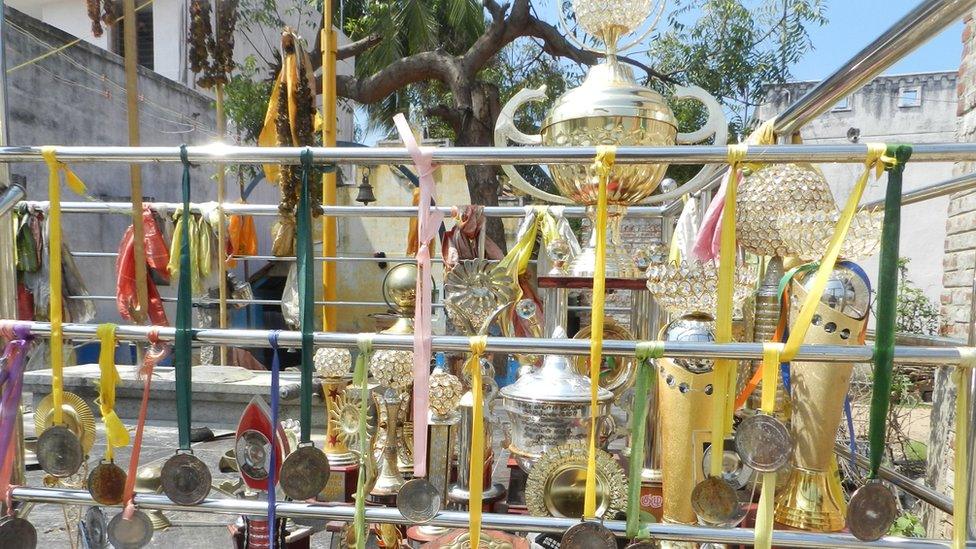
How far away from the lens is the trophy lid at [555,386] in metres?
1.48

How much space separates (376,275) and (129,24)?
20.9 feet

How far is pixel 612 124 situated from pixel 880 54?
0.57 m

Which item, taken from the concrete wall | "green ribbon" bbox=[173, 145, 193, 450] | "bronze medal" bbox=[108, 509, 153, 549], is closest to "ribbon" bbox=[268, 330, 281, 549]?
"green ribbon" bbox=[173, 145, 193, 450]

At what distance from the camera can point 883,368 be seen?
3.01 ft

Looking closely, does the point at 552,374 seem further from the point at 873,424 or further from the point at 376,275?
the point at 376,275

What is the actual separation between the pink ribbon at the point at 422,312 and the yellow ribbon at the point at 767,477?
0.55 metres

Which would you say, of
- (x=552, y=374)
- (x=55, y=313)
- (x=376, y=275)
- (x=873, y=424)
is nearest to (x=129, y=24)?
(x=55, y=313)

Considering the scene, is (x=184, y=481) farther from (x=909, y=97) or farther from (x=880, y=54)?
(x=909, y=97)

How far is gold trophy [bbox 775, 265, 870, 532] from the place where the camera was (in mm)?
1131

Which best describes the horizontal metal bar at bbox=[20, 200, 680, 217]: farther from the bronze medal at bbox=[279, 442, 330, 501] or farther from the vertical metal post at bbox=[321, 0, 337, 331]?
the bronze medal at bbox=[279, 442, 330, 501]

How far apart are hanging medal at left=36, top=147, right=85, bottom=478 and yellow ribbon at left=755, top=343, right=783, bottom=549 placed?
1.21 meters

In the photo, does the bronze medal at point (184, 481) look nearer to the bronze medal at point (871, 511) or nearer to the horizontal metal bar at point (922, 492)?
the bronze medal at point (871, 511)

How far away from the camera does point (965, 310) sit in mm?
2385

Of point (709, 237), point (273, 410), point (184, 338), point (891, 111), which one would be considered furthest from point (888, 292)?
point (891, 111)
